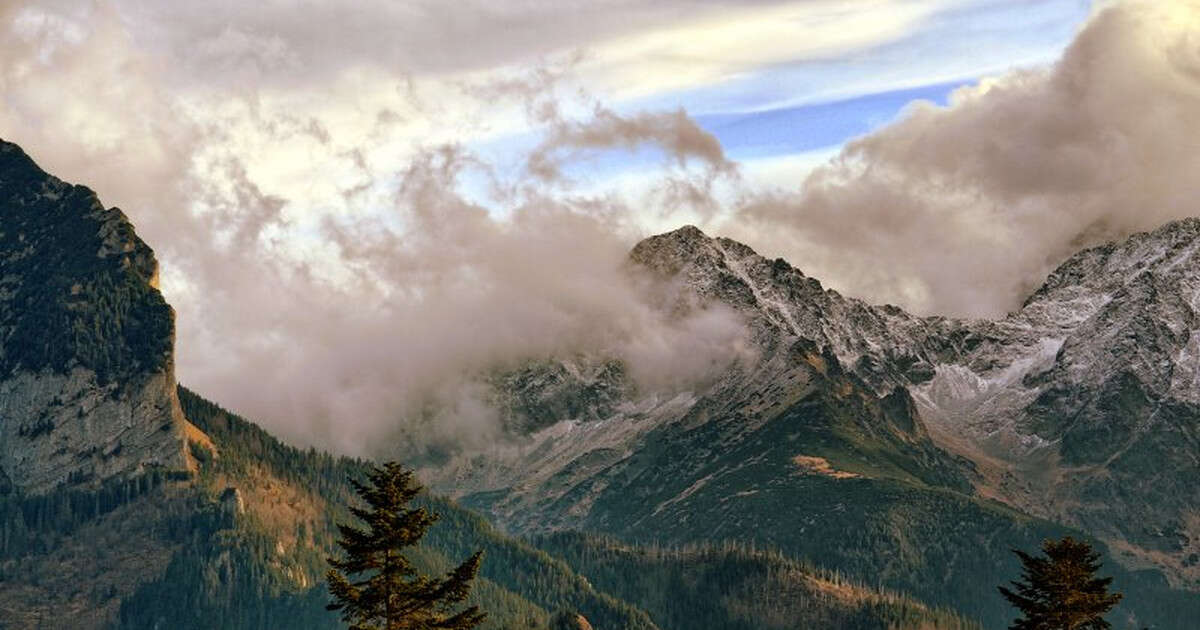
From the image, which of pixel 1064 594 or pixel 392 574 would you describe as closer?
pixel 392 574

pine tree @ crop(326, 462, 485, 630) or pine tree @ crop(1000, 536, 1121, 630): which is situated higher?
pine tree @ crop(326, 462, 485, 630)

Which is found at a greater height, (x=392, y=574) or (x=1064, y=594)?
(x=392, y=574)

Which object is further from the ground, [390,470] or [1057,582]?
[390,470]

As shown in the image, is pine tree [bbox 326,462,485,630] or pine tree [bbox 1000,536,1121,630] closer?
pine tree [bbox 326,462,485,630]

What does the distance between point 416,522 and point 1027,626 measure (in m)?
40.1

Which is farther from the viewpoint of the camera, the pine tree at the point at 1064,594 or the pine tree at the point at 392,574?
the pine tree at the point at 1064,594

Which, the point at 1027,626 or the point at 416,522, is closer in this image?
the point at 416,522

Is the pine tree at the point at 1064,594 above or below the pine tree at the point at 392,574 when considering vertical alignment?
below

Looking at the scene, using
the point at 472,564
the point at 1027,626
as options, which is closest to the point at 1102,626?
the point at 1027,626

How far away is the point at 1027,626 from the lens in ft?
479

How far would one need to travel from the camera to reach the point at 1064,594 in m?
144

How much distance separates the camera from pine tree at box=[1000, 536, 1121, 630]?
144 m

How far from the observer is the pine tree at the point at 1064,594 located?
143625mm

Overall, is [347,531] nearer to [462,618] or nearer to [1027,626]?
[462,618]
